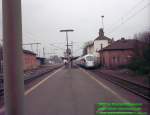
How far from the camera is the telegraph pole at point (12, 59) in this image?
268cm

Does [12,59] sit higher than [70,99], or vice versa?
[12,59]

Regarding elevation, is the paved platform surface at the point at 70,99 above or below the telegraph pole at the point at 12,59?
below

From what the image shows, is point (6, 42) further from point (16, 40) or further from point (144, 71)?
point (144, 71)

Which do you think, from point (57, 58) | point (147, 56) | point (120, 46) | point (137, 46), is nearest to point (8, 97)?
point (147, 56)

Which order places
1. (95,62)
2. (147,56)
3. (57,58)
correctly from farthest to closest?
(57,58), (95,62), (147,56)

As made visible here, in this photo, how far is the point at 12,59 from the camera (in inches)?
108

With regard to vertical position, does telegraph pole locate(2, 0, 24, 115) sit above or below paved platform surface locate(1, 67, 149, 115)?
above

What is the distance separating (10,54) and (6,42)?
124mm

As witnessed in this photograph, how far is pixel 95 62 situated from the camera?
6512 cm

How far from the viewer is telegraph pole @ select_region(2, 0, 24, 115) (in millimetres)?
2684

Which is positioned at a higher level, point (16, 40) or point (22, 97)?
point (16, 40)

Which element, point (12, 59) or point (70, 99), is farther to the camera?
point (70, 99)

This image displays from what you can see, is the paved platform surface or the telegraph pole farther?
the paved platform surface

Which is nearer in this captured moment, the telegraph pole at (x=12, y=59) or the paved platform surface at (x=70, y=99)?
the telegraph pole at (x=12, y=59)
